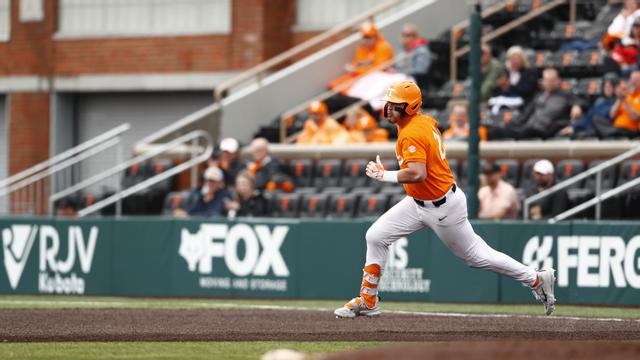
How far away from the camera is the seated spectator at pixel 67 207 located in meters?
24.2

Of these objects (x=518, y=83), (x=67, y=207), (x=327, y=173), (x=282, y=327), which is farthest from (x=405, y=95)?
(x=67, y=207)

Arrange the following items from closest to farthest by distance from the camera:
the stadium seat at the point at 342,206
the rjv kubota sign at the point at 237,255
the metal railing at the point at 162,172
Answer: the rjv kubota sign at the point at 237,255, the stadium seat at the point at 342,206, the metal railing at the point at 162,172

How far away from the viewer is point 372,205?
20.6m

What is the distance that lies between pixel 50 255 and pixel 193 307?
4.78 metres

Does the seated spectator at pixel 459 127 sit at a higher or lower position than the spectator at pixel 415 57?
lower

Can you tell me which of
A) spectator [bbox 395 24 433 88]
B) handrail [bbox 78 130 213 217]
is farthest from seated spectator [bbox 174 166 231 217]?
spectator [bbox 395 24 433 88]

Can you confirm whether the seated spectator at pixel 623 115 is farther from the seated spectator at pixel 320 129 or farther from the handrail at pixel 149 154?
the handrail at pixel 149 154

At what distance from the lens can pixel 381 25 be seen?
25906 millimetres

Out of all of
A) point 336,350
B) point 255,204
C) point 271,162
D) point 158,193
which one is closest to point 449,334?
point 336,350

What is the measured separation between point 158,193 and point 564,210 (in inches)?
296

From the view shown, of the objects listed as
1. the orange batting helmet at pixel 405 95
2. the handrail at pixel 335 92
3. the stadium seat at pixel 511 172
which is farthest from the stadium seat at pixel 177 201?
the orange batting helmet at pixel 405 95

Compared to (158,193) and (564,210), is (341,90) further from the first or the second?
(564,210)

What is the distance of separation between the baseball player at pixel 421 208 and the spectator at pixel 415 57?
35.9 ft

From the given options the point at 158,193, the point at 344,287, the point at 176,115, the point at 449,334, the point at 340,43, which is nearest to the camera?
the point at 449,334
